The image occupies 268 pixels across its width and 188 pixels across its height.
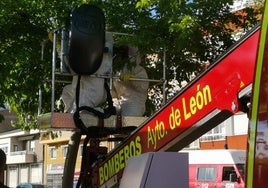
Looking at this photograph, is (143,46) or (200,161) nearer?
(143,46)

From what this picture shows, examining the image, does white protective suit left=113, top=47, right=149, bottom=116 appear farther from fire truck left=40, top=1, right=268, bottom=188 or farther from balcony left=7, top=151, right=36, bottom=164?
balcony left=7, top=151, right=36, bottom=164

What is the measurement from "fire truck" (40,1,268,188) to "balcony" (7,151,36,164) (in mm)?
56549

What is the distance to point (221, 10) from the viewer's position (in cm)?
800

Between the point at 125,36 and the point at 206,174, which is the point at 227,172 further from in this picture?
the point at 125,36

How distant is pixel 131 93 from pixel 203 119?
269 centimetres

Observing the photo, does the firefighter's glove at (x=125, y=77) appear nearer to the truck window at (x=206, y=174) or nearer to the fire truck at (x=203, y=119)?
the fire truck at (x=203, y=119)

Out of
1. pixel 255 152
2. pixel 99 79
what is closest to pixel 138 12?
pixel 99 79

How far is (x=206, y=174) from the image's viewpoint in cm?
2122

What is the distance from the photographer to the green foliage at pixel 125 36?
25.4 ft

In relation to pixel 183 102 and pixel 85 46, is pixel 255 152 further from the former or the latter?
pixel 85 46

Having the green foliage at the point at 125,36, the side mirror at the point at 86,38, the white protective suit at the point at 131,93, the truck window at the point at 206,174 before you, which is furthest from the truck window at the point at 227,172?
the side mirror at the point at 86,38

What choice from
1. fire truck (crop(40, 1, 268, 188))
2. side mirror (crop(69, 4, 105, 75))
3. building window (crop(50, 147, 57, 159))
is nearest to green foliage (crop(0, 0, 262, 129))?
side mirror (crop(69, 4, 105, 75))

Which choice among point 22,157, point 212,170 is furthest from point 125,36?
point 22,157

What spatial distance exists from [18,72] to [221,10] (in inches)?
150
